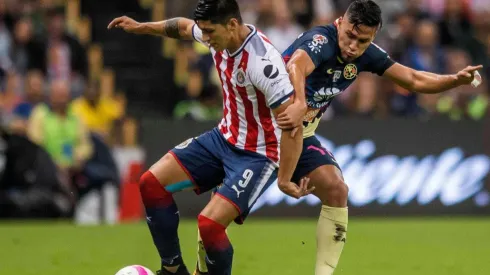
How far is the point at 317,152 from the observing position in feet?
25.8

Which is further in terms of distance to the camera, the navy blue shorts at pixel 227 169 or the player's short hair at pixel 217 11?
the navy blue shorts at pixel 227 169

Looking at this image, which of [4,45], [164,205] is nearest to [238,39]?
[164,205]

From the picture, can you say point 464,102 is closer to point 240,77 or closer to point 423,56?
point 423,56

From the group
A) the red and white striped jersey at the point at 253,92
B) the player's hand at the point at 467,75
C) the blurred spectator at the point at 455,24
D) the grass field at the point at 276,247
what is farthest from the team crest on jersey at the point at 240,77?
the blurred spectator at the point at 455,24

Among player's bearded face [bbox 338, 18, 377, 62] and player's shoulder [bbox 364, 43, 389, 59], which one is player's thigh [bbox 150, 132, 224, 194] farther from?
player's shoulder [bbox 364, 43, 389, 59]

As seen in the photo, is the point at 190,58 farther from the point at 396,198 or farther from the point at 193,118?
the point at 396,198

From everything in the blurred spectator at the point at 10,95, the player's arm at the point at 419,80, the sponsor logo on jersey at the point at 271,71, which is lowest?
the blurred spectator at the point at 10,95

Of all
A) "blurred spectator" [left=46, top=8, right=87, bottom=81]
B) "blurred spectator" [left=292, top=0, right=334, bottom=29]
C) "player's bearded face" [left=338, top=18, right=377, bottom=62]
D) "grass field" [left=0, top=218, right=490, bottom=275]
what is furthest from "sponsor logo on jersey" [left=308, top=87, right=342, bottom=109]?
"blurred spectator" [left=46, top=8, right=87, bottom=81]

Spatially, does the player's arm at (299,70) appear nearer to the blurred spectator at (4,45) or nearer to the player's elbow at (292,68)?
the player's elbow at (292,68)

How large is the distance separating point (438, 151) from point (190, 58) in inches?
192

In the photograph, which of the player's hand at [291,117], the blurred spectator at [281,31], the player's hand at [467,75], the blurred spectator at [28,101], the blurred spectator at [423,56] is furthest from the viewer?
the blurred spectator at [281,31]

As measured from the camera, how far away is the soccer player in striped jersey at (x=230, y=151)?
708cm

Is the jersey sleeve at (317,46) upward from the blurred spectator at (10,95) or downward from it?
upward

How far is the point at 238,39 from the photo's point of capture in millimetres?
7172
